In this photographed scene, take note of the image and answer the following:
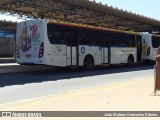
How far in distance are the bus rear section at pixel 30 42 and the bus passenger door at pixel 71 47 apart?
212cm

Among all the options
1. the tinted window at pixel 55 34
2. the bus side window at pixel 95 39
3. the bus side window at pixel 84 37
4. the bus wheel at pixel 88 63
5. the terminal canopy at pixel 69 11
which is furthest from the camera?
the terminal canopy at pixel 69 11

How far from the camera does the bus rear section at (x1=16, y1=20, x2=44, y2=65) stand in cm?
2044

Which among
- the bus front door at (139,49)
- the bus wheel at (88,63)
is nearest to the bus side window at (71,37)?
the bus wheel at (88,63)

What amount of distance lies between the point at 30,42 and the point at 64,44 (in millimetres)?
2092

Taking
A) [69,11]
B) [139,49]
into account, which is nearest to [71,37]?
[139,49]

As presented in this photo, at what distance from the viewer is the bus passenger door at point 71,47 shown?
21975 mm

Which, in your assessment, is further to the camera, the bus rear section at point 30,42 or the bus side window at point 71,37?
the bus side window at point 71,37

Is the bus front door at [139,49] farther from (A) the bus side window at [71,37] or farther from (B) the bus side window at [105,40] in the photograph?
(A) the bus side window at [71,37]

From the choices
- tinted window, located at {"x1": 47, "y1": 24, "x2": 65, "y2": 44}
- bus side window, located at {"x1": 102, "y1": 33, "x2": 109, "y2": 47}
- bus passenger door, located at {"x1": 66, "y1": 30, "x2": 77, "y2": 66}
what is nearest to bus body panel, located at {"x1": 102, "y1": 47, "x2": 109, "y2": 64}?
bus side window, located at {"x1": 102, "y1": 33, "x2": 109, "y2": 47}

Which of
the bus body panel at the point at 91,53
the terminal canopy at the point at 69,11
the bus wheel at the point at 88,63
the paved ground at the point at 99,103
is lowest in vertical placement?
the paved ground at the point at 99,103

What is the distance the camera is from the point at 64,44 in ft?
71.1

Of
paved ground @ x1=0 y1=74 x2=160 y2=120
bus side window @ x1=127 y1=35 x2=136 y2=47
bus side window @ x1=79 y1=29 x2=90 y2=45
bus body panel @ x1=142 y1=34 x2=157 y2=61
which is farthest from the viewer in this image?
bus body panel @ x1=142 y1=34 x2=157 y2=61

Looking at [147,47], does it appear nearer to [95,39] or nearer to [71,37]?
[95,39]

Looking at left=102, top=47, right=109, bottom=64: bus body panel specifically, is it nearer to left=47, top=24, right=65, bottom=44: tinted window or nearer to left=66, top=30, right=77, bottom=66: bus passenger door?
left=66, top=30, right=77, bottom=66: bus passenger door
